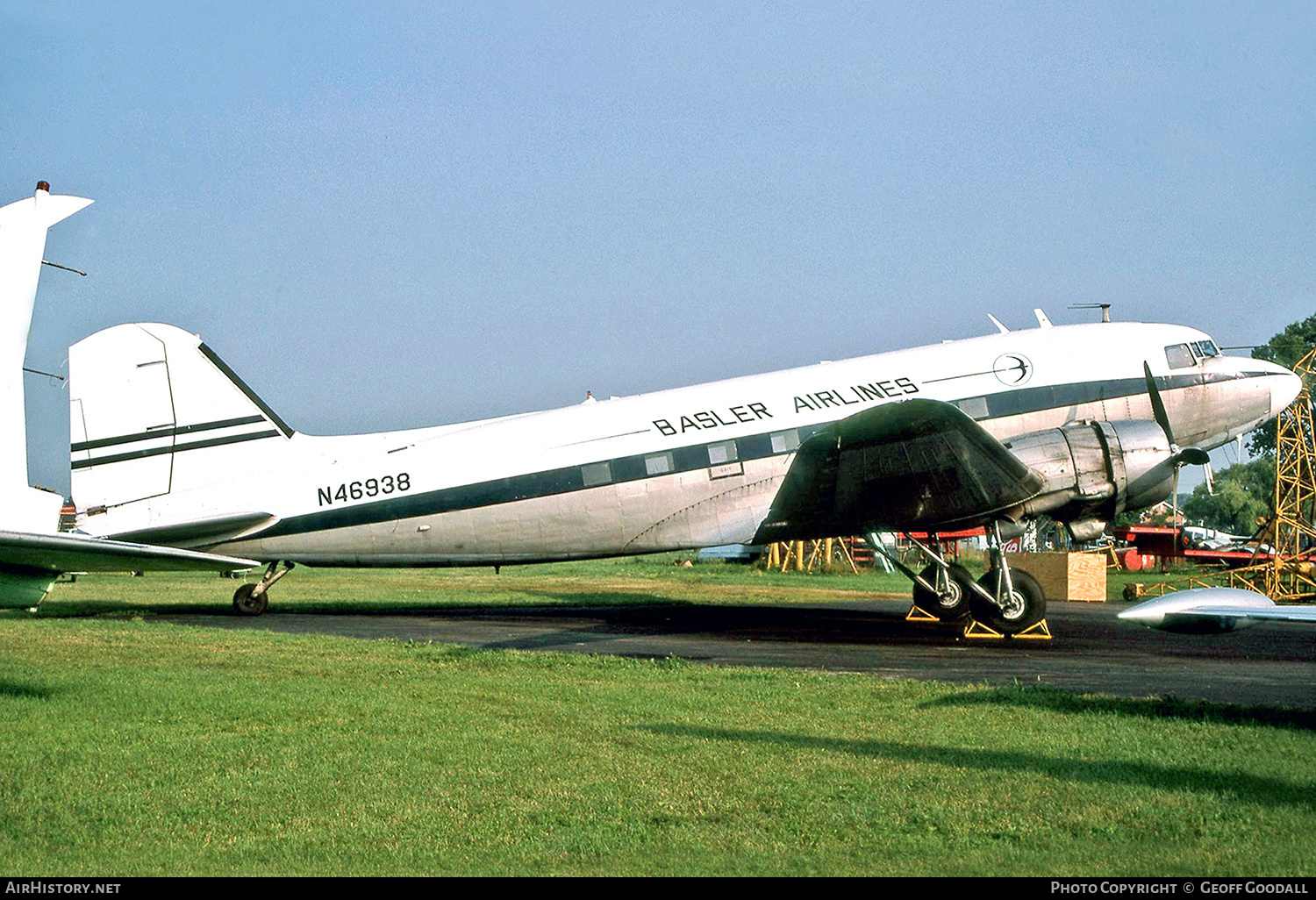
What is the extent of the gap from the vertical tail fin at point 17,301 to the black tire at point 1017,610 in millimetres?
11915

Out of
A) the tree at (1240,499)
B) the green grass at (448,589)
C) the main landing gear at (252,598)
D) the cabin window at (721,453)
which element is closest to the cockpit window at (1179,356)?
the cabin window at (721,453)

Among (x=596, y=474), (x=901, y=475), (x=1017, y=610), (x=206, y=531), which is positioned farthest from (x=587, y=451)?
(x=1017, y=610)

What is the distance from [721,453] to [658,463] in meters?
0.96

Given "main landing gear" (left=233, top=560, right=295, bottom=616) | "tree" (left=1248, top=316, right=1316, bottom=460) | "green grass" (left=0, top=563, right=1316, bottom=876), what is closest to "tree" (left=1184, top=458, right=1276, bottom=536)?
"tree" (left=1248, top=316, right=1316, bottom=460)

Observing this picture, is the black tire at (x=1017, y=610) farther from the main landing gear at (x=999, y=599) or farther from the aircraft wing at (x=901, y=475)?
the aircraft wing at (x=901, y=475)

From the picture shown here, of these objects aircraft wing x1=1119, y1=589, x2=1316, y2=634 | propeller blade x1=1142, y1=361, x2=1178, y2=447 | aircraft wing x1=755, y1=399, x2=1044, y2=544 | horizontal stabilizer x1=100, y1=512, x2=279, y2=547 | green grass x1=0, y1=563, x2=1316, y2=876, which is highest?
propeller blade x1=1142, y1=361, x2=1178, y2=447

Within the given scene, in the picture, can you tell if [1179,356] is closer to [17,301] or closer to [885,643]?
[885,643]

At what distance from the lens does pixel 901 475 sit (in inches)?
588

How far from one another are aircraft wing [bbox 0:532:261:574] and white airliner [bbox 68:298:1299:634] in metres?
9.72

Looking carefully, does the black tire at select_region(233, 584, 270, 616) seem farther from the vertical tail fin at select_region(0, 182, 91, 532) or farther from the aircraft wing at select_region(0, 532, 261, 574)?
the vertical tail fin at select_region(0, 182, 91, 532)

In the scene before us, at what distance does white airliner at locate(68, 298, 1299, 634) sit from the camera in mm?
16375

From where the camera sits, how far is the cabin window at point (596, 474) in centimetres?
1652
